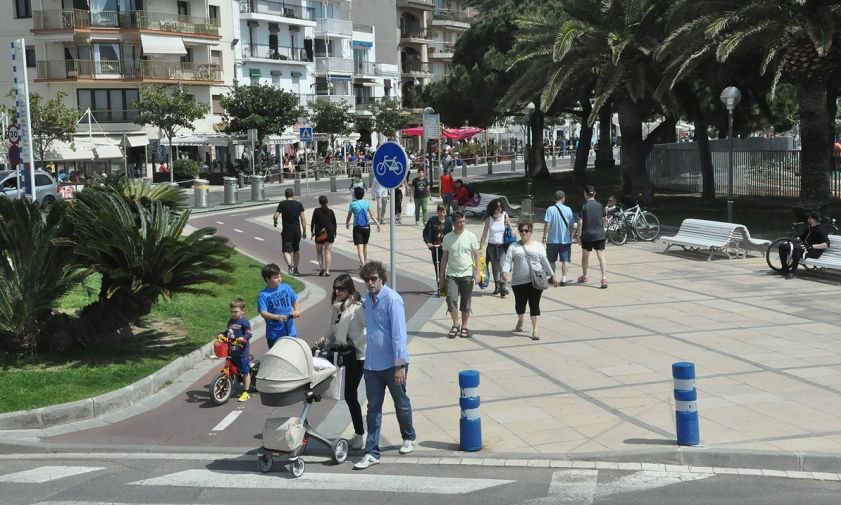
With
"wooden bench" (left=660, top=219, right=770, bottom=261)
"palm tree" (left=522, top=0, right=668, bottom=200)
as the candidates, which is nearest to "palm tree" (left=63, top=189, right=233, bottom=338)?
"wooden bench" (left=660, top=219, right=770, bottom=261)

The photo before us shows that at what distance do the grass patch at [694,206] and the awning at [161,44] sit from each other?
22746 millimetres

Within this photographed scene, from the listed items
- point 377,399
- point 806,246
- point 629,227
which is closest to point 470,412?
point 377,399

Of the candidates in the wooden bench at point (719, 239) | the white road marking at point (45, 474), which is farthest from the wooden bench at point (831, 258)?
the white road marking at point (45, 474)

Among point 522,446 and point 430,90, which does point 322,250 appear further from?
point 430,90

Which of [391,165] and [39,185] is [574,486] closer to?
[391,165]

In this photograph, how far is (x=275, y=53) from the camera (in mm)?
69625

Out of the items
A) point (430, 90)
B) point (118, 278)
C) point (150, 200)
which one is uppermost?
point (430, 90)

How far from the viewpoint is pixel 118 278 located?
39.3 feet

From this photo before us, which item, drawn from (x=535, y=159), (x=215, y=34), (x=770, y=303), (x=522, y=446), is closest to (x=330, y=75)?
(x=215, y=34)

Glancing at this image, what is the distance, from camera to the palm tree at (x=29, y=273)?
12156 millimetres

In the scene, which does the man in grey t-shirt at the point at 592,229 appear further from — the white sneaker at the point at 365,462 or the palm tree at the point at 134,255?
the white sneaker at the point at 365,462

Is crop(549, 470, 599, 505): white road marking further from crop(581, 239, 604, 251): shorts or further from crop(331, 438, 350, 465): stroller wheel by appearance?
crop(581, 239, 604, 251): shorts

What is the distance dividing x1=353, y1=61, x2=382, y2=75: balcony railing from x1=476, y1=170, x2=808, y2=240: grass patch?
38.9m

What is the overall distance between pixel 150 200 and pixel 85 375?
274 cm
